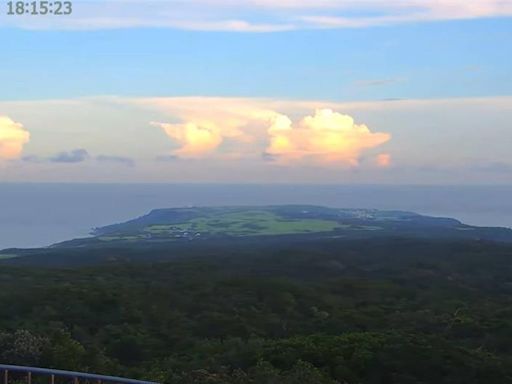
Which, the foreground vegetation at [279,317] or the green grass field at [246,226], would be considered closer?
the foreground vegetation at [279,317]

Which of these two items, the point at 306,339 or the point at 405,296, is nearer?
the point at 306,339

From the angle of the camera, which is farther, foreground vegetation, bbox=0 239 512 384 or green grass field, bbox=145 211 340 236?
green grass field, bbox=145 211 340 236

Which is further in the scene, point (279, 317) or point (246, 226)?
point (246, 226)

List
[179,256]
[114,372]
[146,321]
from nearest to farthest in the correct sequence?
[114,372] → [146,321] → [179,256]

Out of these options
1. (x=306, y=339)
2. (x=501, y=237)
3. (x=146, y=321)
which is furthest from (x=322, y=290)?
(x=501, y=237)

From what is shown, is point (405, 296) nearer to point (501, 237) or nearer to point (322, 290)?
point (322, 290)

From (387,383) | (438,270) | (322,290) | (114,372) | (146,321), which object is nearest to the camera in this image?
(114,372)

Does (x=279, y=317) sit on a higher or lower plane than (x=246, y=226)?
lower
